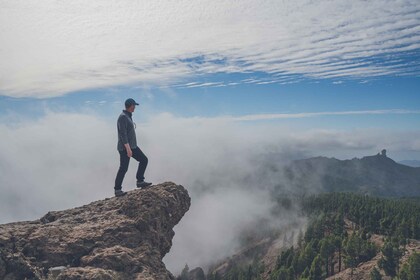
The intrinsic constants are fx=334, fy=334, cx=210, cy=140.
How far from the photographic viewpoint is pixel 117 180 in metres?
18.2

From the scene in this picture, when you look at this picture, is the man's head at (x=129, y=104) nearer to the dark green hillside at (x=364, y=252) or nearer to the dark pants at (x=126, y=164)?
the dark pants at (x=126, y=164)

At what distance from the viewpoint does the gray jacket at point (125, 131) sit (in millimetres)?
16484

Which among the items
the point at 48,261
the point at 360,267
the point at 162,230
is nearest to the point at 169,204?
the point at 162,230

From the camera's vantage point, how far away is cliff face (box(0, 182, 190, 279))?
12555 mm

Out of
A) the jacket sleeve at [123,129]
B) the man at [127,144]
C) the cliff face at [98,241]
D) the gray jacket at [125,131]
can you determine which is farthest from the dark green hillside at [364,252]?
the jacket sleeve at [123,129]

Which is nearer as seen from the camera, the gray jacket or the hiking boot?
the gray jacket

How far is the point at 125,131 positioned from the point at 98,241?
17.5 feet

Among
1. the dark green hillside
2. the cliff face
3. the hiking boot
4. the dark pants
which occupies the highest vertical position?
the dark pants

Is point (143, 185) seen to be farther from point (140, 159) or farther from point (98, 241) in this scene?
point (98, 241)

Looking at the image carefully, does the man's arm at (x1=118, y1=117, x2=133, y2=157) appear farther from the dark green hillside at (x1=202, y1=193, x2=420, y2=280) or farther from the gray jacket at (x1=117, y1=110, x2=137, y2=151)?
the dark green hillside at (x1=202, y1=193, x2=420, y2=280)

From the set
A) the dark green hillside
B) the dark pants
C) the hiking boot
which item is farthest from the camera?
the dark green hillside

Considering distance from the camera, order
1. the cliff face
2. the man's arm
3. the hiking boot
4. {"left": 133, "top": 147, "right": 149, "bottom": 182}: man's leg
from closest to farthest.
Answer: the cliff face, the man's arm, {"left": 133, "top": 147, "right": 149, "bottom": 182}: man's leg, the hiking boot

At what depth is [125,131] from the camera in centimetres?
1652

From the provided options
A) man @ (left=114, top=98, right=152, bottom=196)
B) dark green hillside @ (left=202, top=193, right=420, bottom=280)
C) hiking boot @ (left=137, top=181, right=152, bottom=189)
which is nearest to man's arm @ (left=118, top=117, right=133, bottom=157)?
man @ (left=114, top=98, right=152, bottom=196)
